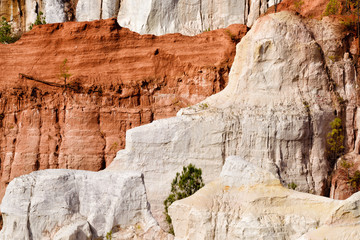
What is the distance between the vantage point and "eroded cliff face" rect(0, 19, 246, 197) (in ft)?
99.4

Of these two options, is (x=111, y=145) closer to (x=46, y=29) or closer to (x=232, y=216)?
(x=46, y=29)

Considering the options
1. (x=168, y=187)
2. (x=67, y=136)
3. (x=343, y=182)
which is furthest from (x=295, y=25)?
(x=67, y=136)

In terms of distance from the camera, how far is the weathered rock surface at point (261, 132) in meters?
25.2

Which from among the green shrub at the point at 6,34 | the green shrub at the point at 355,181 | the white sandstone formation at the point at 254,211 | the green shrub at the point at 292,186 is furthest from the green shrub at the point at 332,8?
the green shrub at the point at 6,34

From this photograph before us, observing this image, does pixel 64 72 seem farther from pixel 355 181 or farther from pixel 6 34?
pixel 355 181

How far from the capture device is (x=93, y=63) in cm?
3177

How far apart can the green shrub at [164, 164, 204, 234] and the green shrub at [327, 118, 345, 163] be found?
5.81 meters

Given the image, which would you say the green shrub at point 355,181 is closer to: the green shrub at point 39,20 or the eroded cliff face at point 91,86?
the eroded cliff face at point 91,86

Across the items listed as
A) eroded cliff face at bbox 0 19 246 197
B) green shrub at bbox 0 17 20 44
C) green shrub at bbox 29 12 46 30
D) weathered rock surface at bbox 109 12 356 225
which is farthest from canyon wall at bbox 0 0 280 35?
weathered rock surface at bbox 109 12 356 225

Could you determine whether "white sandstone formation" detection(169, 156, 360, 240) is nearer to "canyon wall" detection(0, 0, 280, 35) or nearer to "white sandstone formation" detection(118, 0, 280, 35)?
"canyon wall" detection(0, 0, 280, 35)

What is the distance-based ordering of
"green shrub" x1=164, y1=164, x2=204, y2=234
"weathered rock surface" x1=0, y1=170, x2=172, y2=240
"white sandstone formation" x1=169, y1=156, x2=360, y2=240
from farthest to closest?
"green shrub" x1=164, y1=164, x2=204, y2=234
"weathered rock surface" x1=0, y1=170, x2=172, y2=240
"white sandstone formation" x1=169, y1=156, x2=360, y2=240

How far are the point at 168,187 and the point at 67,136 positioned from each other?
7628mm

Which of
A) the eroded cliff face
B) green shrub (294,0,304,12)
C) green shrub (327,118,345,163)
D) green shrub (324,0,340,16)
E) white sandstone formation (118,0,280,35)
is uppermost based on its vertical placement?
white sandstone formation (118,0,280,35)

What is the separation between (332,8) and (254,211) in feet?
52.5
